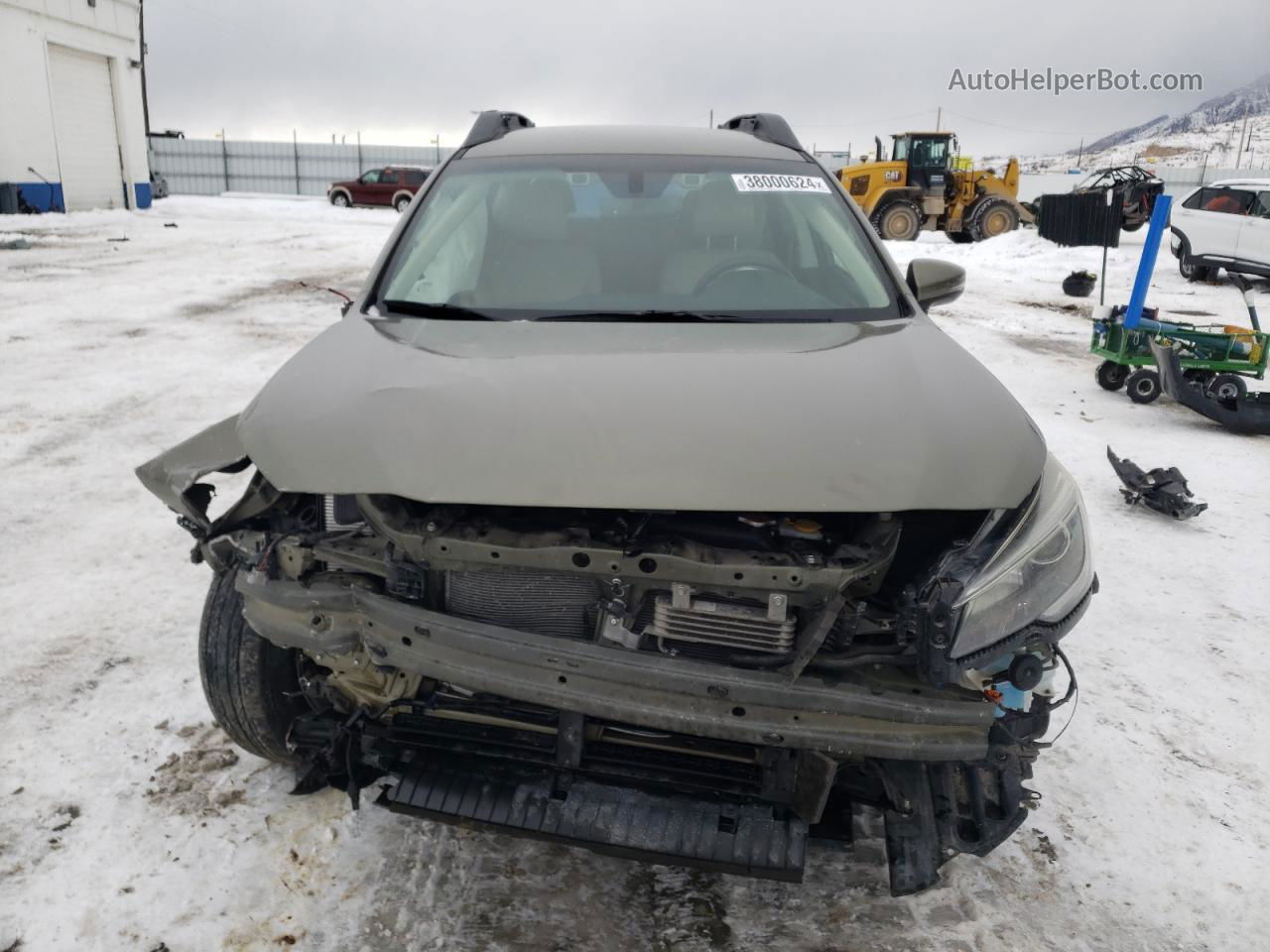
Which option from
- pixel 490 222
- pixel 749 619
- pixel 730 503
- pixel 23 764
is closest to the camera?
pixel 730 503

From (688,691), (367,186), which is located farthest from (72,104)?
(688,691)

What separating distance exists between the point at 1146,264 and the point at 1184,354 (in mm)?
969

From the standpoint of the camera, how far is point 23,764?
8.89 ft

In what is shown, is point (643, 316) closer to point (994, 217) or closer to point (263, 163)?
point (994, 217)

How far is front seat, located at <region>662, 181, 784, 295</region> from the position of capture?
3029 mm

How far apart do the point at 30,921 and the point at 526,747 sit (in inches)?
48.3

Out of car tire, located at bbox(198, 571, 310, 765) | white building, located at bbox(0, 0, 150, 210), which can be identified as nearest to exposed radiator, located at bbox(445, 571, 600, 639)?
car tire, located at bbox(198, 571, 310, 765)

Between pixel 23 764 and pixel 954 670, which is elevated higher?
pixel 954 670

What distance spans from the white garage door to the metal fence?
14544mm

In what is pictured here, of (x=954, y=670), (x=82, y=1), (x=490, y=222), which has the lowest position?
(x=954, y=670)

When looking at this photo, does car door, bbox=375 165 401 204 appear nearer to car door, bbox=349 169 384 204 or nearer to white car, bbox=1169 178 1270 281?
car door, bbox=349 169 384 204

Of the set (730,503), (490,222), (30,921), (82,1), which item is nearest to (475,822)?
(730,503)

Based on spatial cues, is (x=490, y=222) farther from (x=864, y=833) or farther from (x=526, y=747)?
(x=864, y=833)

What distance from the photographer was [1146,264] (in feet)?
26.1
